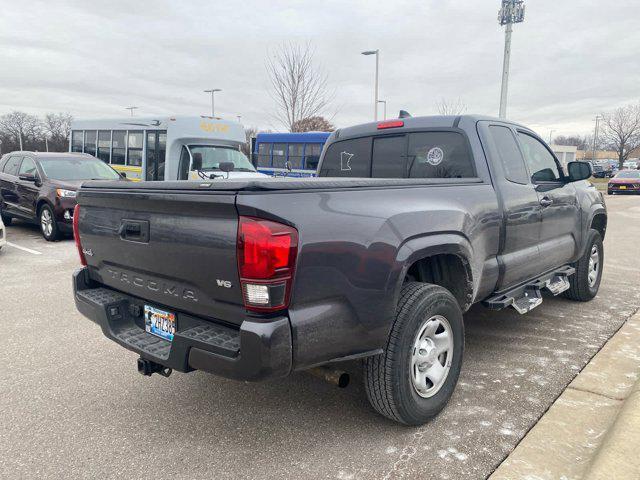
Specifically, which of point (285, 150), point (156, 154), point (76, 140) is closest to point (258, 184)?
point (156, 154)

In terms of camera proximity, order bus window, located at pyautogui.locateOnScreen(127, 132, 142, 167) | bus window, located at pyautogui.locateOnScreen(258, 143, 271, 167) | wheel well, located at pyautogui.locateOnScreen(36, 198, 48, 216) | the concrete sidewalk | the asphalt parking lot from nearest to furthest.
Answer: the concrete sidewalk < the asphalt parking lot < wheel well, located at pyautogui.locateOnScreen(36, 198, 48, 216) < bus window, located at pyautogui.locateOnScreen(127, 132, 142, 167) < bus window, located at pyautogui.locateOnScreen(258, 143, 271, 167)

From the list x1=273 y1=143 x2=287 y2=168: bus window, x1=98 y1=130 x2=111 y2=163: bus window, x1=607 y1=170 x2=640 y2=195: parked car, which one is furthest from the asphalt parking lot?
x1=607 y1=170 x2=640 y2=195: parked car

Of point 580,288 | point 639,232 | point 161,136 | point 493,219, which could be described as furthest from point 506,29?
point 493,219

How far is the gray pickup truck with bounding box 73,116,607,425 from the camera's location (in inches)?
90.3

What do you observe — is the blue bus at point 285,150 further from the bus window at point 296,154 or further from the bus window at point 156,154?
the bus window at point 156,154

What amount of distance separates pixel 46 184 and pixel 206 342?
8.84 metres

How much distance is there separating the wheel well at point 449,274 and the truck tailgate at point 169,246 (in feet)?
4.50

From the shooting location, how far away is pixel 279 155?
21.8 metres

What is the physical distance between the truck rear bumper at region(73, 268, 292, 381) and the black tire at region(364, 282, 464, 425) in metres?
0.65

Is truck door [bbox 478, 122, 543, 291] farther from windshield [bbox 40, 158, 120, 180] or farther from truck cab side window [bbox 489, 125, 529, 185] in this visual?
windshield [bbox 40, 158, 120, 180]

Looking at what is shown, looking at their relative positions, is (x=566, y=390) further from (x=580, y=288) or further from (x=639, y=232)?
(x=639, y=232)

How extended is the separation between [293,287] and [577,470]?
68.4 inches

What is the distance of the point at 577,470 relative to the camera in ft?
8.35

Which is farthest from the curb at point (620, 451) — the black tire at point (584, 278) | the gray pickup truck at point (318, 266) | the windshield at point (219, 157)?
the windshield at point (219, 157)
